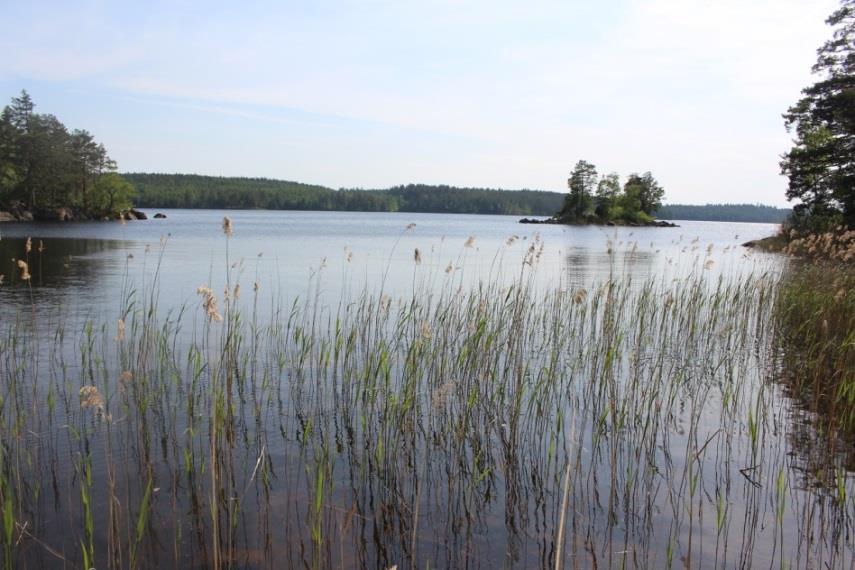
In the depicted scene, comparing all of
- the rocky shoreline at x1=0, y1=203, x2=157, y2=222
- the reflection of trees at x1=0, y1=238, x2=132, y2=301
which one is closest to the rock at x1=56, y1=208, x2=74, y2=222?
the rocky shoreline at x1=0, y1=203, x2=157, y2=222

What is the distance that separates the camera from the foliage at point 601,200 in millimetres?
107500

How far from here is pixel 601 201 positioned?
110938mm

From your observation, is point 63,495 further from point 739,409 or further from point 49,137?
point 49,137

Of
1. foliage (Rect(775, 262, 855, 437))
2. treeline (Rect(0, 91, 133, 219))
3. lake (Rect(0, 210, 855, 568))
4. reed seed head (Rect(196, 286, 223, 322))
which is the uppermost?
treeline (Rect(0, 91, 133, 219))

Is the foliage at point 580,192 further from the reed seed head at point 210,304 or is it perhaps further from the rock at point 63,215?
the reed seed head at point 210,304

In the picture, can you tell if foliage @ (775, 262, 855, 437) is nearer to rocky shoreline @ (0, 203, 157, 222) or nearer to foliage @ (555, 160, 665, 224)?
rocky shoreline @ (0, 203, 157, 222)

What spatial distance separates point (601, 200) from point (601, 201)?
0.54 ft

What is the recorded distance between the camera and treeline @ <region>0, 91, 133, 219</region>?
69750 millimetres

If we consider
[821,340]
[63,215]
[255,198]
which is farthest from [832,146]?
[255,198]

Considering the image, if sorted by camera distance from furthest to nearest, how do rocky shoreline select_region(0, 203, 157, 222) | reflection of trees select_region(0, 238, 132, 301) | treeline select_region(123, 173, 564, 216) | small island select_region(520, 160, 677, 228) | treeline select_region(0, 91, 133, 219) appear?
1. treeline select_region(123, 173, 564, 216)
2. small island select_region(520, 160, 677, 228)
3. treeline select_region(0, 91, 133, 219)
4. rocky shoreline select_region(0, 203, 157, 222)
5. reflection of trees select_region(0, 238, 132, 301)

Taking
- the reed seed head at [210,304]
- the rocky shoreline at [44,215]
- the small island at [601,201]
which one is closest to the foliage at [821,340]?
the reed seed head at [210,304]

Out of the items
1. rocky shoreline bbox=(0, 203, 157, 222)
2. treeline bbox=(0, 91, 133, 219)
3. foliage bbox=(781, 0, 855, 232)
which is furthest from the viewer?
treeline bbox=(0, 91, 133, 219)

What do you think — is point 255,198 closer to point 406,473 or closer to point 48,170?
point 48,170

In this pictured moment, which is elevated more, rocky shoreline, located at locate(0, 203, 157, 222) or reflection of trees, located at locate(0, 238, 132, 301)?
rocky shoreline, located at locate(0, 203, 157, 222)
